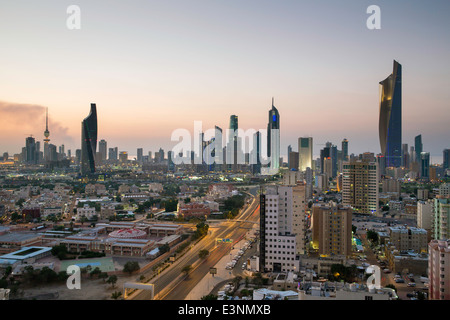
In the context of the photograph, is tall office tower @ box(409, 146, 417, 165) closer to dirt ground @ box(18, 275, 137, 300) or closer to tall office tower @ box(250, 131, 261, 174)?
tall office tower @ box(250, 131, 261, 174)

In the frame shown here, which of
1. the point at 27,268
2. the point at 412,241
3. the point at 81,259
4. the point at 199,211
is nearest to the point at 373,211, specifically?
the point at 412,241

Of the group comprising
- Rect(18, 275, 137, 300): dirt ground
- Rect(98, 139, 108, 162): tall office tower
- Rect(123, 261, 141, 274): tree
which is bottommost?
Rect(18, 275, 137, 300): dirt ground

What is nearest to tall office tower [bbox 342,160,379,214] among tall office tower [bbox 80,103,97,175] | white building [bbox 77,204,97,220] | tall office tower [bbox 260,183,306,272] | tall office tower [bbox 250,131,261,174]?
tall office tower [bbox 260,183,306,272]

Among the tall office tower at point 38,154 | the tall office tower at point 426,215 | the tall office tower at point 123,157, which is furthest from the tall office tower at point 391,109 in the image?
the tall office tower at point 38,154

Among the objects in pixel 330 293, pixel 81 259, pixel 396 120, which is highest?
pixel 396 120

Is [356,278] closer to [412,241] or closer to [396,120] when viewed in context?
[412,241]

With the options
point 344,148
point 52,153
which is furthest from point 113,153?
point 344,148
